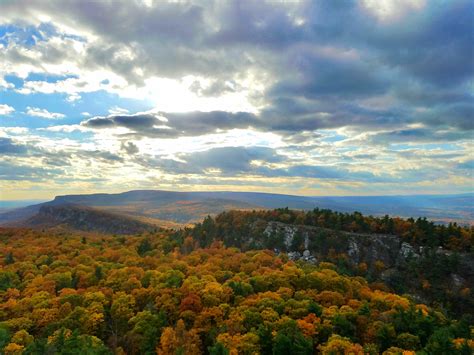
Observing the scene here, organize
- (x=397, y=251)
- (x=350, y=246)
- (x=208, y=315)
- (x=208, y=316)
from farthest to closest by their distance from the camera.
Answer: (x=350, y=246) → (x=397, y=251) → (x=208, y=316) → (x=208, y=315)

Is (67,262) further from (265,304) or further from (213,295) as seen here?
(265,304)

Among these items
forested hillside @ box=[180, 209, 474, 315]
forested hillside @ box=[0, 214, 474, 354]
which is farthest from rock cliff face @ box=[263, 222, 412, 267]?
forested hillside @ box=[0, 214, 474, 354]

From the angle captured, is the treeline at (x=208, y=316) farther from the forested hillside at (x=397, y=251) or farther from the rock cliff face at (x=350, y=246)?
the rock cliff face at (x=350, y=246)

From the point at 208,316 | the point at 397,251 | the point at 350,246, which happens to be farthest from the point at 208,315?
the point at 397,251

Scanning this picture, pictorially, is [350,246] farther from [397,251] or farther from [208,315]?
[208,315]

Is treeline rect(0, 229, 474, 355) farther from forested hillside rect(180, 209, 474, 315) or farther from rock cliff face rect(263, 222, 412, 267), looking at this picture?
rock cliff face rect(263, 222, 412, 267)

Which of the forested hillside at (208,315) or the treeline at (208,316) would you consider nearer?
the treeline at (208,316)

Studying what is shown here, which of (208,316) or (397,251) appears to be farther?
(397,251)

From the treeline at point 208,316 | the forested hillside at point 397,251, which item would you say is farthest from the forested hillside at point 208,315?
the forested hillside at point 397,251
